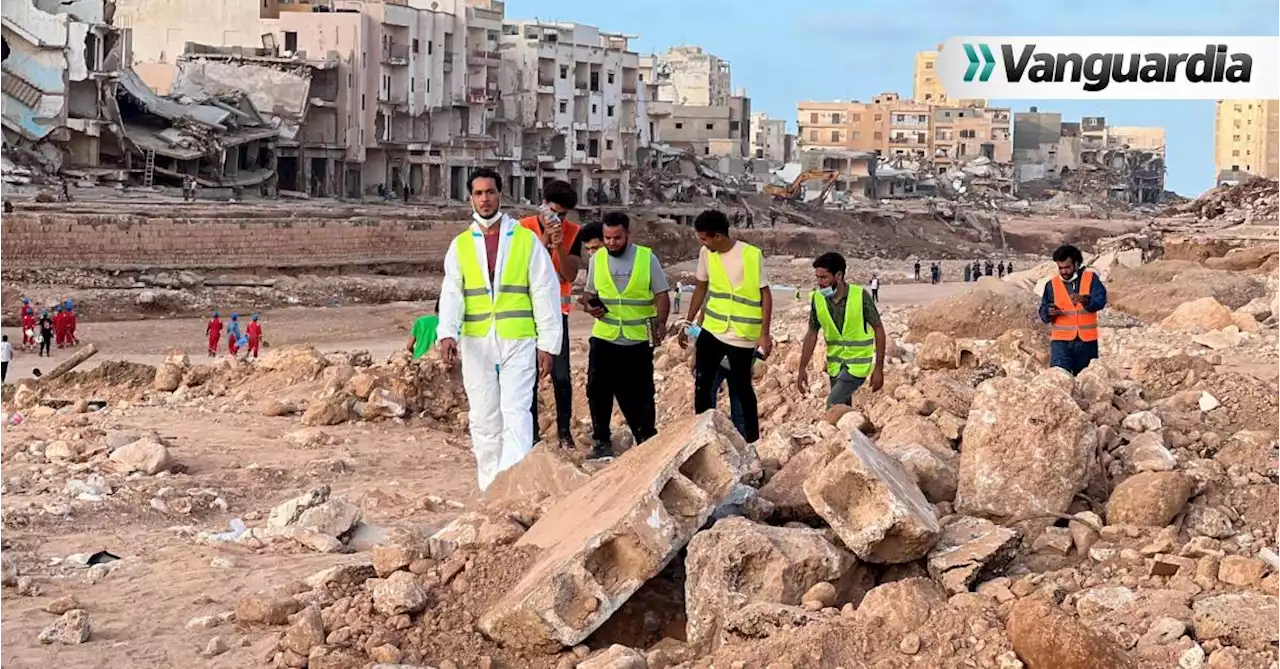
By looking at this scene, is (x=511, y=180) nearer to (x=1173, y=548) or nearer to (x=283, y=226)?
(x=283, y=226)

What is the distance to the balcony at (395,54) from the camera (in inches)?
2284

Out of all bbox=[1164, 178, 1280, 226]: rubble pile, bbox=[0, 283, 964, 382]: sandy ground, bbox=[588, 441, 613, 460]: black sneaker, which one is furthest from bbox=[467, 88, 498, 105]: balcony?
bbox=[588, 441, 613, 460]: black sneaker

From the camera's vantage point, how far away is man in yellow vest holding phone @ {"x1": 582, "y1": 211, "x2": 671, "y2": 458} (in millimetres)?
8844

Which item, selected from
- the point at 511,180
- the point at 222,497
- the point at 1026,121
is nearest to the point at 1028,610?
the point at 222,497

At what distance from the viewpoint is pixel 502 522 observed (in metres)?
6.16

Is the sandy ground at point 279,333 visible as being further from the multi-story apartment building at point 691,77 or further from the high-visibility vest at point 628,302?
the multi-story apartment building at point 691,77

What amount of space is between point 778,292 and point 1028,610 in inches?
1667

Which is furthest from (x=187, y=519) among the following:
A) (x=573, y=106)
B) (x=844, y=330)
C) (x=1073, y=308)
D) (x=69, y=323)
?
(x=573, y=106)

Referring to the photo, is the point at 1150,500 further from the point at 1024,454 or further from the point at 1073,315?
the point at 1073,315

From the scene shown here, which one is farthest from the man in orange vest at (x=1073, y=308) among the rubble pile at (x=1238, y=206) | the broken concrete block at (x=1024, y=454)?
the rubble pile at (x=1238, y=206)

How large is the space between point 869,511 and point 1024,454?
106 centimetres

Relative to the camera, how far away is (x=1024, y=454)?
20.8ft

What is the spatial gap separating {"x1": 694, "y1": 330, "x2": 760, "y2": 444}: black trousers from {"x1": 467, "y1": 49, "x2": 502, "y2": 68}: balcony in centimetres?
5695

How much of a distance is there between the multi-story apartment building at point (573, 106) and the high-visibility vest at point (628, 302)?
190ft
